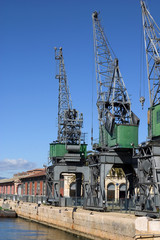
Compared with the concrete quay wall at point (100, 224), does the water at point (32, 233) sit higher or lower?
lower

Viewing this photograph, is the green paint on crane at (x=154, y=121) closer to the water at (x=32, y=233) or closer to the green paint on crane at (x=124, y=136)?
the green paint on crane at (x=124, y=136)

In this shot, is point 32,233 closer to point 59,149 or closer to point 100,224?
point 100,224

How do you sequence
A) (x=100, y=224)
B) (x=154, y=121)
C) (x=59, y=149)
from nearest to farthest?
1. (x=100, y=224)
2. (x=154, y=121)
3. (x=59, y=149)

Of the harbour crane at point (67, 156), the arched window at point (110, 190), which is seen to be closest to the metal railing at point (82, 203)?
the harbour crane at point (67, 156)

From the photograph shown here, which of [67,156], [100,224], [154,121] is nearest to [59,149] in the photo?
[67,156]

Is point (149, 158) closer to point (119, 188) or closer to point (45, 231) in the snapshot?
point (45, 231)

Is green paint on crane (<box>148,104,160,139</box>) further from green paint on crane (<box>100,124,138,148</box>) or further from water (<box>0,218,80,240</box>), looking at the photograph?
water (<box>0,218,80,240</box>)

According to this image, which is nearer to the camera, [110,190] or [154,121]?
[154,121]

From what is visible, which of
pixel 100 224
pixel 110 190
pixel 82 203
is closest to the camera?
pixel 100 224

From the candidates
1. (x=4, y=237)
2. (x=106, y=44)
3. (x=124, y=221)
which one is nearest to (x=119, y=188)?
(x=106, y=44)

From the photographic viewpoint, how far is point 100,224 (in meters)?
32.4

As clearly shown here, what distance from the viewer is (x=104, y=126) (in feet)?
157

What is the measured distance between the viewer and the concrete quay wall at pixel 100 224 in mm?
25594

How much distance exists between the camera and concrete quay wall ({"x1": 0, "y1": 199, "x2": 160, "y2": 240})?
25.6m
